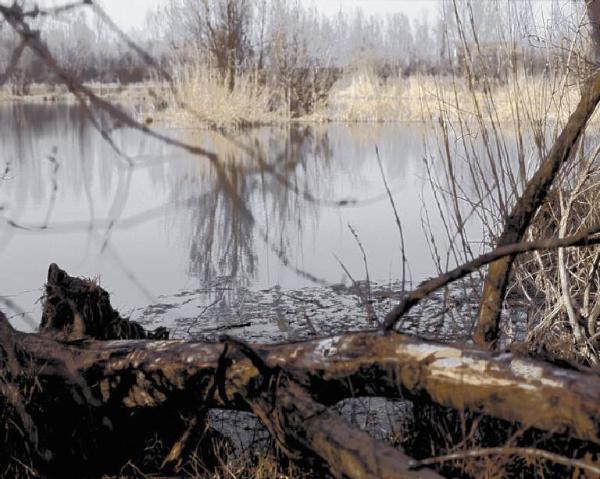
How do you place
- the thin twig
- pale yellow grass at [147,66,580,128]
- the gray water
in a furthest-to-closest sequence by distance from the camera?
pale yellow grass at [147,66,580,128], the gray water, the thin twig

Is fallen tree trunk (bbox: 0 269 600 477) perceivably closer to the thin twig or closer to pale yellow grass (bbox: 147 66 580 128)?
the thin twig

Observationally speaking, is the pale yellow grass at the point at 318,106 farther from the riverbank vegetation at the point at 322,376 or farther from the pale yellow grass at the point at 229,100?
the riverbank vegetation at the point at 322,376

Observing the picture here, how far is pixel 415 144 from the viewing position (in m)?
11.3

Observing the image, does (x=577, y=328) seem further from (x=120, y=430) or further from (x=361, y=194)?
(x=361, y=194)

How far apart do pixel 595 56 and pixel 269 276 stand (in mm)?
2308

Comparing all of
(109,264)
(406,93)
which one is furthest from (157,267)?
(406,93)

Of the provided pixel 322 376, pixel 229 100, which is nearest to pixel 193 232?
pixel 322 376

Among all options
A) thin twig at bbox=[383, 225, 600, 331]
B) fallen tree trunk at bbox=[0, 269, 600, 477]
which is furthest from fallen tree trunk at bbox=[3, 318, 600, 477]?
thin twig at bbox=[383, 225, 600, 331]

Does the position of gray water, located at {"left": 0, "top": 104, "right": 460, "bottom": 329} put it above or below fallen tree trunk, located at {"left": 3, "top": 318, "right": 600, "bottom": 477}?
below

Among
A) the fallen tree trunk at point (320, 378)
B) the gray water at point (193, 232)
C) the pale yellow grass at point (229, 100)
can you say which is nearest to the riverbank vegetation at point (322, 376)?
the fallen tree trunk at point (320, 378)

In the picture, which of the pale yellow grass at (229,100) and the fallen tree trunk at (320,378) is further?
the pale yellow grass at (229,100)

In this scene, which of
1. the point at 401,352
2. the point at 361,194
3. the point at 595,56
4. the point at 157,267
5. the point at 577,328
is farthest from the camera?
the point at 361,194

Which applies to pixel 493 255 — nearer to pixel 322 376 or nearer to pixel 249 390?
pixel 322 376

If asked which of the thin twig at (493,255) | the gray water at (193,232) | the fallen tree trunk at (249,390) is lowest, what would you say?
the gray water at (193,232)
